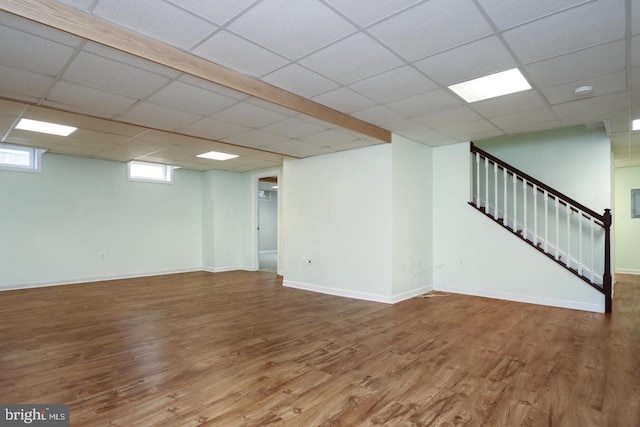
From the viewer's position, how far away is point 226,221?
Answer: 8.23m

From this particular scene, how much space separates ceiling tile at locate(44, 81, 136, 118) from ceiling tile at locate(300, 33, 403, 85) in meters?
1.98

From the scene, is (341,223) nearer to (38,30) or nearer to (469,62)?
(469,62)

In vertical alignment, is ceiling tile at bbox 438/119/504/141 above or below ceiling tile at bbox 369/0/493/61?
below

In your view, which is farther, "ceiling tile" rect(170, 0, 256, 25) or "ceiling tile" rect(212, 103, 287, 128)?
"ceiling tile" rect(212, 103, 287, 128)

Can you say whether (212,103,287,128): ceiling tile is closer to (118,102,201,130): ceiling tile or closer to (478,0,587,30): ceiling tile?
(118,102,201,130): ceiling tile

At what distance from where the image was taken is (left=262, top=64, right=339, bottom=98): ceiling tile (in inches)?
114

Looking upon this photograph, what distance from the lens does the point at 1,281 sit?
223 inches

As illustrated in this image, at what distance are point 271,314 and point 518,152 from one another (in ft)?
16.5

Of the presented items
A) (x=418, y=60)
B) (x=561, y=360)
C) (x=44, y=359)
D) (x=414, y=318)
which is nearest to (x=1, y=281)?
(x=44, y=359)

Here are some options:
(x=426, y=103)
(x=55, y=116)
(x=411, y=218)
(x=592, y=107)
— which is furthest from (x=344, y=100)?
(x=55, y=116)

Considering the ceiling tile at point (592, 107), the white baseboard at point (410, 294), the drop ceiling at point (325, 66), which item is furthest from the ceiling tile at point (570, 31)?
the white baseboard at point (410, 294)

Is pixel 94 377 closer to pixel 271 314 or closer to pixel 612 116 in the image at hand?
pixel 271 314

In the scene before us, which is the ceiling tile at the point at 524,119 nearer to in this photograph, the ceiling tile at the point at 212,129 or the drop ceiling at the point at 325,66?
the drop ceiling at the point at 325,66

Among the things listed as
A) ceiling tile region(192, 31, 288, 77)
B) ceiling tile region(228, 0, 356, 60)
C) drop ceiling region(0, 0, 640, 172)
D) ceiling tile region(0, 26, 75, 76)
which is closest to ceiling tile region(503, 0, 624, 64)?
drop ceiling region(0, 0, 640, 172)
